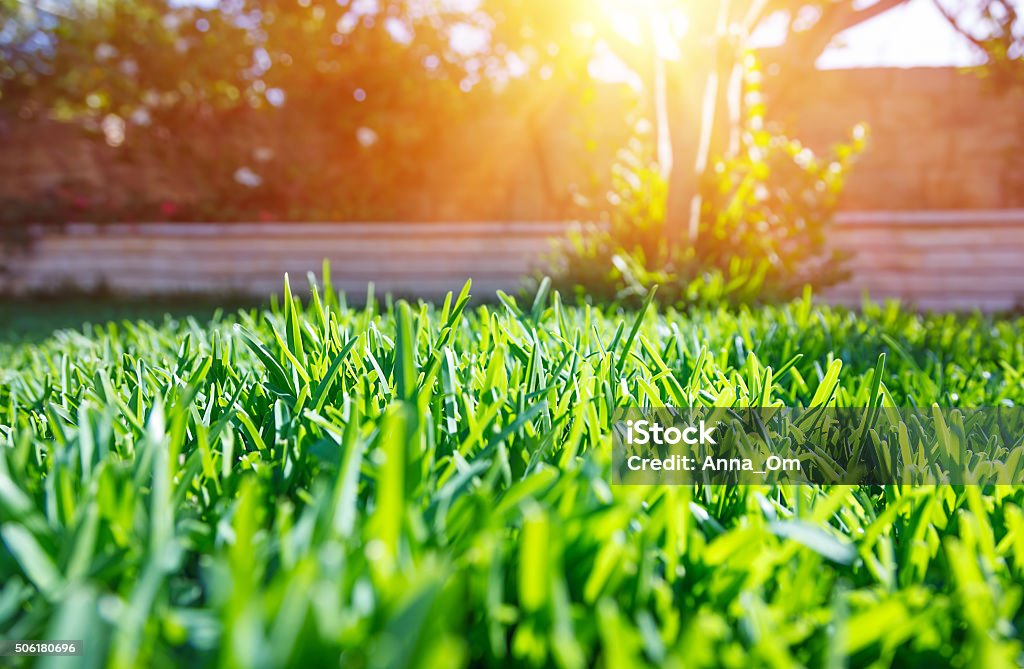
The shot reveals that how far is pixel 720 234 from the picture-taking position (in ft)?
15.3

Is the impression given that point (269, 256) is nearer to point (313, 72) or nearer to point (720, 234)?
point (313, 72)

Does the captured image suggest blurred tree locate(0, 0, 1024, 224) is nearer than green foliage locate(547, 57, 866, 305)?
No

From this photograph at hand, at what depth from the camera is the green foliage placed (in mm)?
4117

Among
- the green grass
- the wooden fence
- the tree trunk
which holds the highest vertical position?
the tree trunk

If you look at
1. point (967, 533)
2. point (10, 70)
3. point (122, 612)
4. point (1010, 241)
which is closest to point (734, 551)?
point (967, 533)

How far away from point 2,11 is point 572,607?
14.2 m

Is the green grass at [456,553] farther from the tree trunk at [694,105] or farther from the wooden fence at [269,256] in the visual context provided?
the wooden fence at [269,256]

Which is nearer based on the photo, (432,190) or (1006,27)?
(1006,27)

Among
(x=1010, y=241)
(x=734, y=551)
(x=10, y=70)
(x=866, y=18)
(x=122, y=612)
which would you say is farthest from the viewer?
(x=10, y=70)

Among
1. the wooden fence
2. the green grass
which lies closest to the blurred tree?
the wooden fence

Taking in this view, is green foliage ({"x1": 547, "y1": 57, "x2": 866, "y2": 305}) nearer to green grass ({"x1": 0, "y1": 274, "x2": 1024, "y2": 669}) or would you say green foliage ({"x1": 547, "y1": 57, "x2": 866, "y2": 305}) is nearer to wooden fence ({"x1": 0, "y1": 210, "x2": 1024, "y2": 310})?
wooden fence ({"x1": 0, "y1": 210, "x2": 1024, "y2": 310})

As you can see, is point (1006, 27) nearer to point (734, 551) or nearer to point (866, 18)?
point (866, 18)

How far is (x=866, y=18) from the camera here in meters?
7.05

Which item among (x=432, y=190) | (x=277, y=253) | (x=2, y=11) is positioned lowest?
(x=277, y=253)
